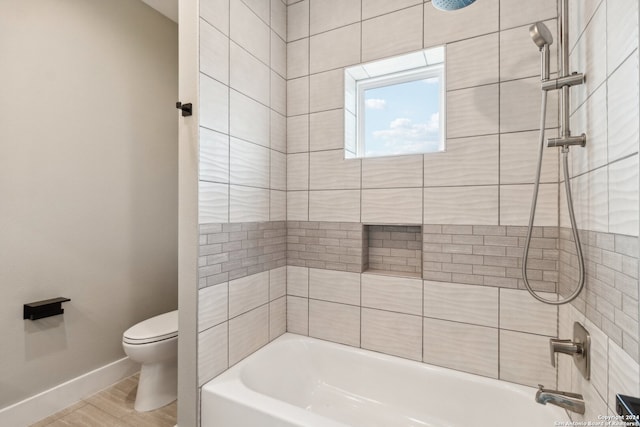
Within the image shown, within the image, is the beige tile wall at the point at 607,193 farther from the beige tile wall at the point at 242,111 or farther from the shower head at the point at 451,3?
the beige tile wall at the point at 242,111

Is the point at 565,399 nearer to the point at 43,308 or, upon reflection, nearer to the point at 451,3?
the point at 451,3

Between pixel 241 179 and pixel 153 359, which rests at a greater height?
pixel 241 179

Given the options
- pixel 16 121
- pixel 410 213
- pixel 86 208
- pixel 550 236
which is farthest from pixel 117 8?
pixel 550 236

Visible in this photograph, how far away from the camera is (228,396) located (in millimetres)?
1403

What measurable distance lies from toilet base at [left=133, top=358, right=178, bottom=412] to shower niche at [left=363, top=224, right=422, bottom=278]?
1.47 meters

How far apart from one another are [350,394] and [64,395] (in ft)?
5.94

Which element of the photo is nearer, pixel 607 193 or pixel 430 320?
pixel 607 193

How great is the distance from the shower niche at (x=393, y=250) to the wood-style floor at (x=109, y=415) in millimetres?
1529

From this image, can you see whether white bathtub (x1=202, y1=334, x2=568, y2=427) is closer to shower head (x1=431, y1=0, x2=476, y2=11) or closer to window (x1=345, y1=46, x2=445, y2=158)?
window (x1=345, y1=46, x2=445, y2=158)

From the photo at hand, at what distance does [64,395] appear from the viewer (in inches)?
77.0

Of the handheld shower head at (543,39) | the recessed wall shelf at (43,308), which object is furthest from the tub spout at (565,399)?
the recessed wall shelf at (43,308)

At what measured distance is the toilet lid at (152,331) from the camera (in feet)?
6.19

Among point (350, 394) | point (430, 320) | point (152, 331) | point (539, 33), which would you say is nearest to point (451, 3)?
point (539, 33)

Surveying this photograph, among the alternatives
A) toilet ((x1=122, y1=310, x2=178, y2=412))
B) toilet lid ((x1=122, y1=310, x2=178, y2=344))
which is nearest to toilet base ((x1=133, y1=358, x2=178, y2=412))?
toilet ((x1=122, y1=310, x2=178, y2=412))
